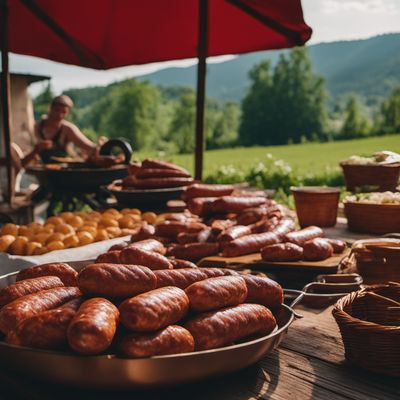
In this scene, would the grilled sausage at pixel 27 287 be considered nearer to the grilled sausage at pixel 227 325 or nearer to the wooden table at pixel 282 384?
the wooden table at pixel 282 384

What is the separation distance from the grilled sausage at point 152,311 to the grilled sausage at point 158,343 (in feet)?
0.06

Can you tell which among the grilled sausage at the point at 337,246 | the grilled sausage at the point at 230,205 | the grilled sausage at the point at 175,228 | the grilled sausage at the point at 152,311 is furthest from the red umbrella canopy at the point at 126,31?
the grilled sausage at the point at 152,311

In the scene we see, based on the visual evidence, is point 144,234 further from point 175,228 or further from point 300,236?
point 300,236

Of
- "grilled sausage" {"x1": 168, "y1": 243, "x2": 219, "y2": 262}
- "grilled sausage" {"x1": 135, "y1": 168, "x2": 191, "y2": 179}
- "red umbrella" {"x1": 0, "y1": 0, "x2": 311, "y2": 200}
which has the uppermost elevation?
"red umbrella" {"x1": 0, "y1": 0, "x2": 311, "y2": 200}

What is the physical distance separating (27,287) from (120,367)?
450mm

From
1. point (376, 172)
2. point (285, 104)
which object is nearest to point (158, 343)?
point (376, 172)

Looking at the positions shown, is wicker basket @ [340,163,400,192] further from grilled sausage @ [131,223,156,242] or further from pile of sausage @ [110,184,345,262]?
grilled sausage @ [131,223,156,242]

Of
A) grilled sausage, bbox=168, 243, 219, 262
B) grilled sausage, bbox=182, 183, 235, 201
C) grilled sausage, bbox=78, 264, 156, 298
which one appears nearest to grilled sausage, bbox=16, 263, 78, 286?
grilled sausage, bbox=78, 264, 156, 298

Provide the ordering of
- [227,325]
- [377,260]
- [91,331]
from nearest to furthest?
[91,331] → [227,325] → [377,260]

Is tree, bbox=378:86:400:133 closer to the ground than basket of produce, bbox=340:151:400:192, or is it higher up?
higher up

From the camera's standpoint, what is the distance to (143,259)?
1.63 metres

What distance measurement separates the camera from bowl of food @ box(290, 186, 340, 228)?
141 inches

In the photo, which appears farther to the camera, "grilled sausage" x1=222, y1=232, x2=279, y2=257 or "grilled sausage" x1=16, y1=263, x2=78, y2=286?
"grilled sausage" x1=222, y1=232, x2=279, y2=257

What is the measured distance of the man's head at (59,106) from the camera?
798cm
